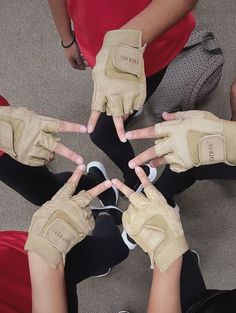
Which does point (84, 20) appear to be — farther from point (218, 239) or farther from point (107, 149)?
point (218, 239)

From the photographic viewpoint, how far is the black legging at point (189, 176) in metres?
1.09


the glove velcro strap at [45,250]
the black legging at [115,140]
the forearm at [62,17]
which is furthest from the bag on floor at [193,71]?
the glove velcro strap at [45,250]

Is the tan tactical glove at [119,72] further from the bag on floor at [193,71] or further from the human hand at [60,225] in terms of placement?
the bag on floor at [193,71]

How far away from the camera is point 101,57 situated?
920 mm

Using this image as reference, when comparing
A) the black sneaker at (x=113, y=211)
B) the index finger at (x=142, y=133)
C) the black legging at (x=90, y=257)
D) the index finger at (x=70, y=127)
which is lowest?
the black sneaker at (x=113, y=211)

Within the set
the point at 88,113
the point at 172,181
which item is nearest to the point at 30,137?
the point at 172,181

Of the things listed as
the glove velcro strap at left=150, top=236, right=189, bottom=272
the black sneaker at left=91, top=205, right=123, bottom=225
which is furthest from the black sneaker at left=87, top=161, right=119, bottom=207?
the glove velcro strap at left=150, top=236, right=189, bottom=272

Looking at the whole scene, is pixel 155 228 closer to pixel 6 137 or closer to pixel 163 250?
pixel 163 250

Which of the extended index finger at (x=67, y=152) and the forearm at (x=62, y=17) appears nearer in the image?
the extended index finger at (x=67, y=152)

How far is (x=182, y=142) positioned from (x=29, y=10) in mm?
1080

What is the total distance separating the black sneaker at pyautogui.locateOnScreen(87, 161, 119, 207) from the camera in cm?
140

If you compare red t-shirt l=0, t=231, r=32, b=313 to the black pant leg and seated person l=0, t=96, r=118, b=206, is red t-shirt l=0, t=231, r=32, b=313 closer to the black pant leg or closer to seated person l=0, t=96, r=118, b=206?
seated person l=0, t=96, r=118, b=206

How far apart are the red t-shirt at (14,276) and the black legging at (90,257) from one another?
0.11 m

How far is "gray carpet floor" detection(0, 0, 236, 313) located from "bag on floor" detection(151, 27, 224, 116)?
7 centimetres
